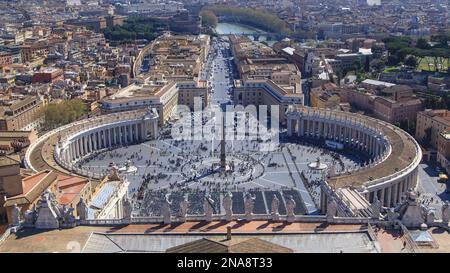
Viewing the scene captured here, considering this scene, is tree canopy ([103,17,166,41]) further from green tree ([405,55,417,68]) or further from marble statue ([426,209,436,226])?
marble statue ([426,209,436,226])

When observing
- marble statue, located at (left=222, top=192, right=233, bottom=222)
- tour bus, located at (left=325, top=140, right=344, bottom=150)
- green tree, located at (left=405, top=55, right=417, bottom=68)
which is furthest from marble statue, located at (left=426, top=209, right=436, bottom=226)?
green tree, located at (left=405, top=55, right=417, bottom=68)

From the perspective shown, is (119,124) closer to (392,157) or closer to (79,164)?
(79,164)

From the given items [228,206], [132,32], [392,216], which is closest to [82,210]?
[228,206]

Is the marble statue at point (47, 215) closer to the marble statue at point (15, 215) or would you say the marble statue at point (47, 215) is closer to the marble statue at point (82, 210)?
the marble statue at point (15, 215)

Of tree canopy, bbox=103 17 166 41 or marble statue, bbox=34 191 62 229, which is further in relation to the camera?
tree canopy, bbox=103 17 166 41

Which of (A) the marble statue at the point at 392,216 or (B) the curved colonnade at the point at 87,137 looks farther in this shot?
(B) the curved colonnade at the point at 87,137

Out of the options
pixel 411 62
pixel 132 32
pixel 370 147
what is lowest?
pixel 370 147

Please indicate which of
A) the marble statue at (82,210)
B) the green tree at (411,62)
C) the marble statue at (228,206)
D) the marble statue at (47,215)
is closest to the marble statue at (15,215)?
the marble statue at (47,215)

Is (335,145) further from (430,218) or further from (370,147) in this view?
(430,218)
